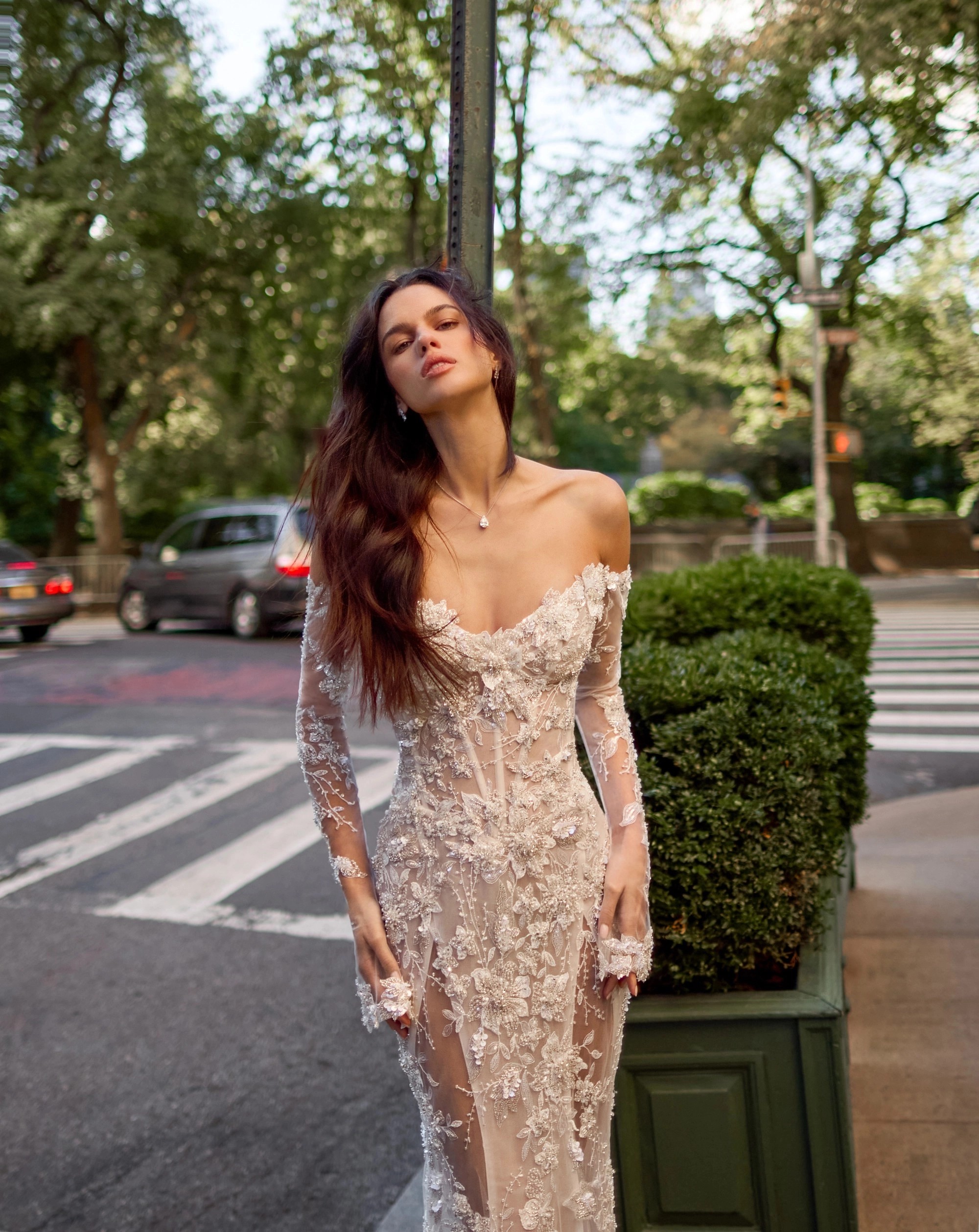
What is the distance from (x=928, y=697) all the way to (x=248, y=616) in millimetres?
9709

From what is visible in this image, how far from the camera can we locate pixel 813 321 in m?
22.7

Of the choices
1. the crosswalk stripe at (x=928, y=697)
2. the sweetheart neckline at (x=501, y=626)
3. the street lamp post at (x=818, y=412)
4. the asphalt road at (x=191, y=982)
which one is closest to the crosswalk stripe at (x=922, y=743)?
the asphalt road at (x=191, y=982)

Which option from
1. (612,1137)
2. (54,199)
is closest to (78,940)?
(612,1137)

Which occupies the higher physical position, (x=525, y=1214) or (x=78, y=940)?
(x=525, y=1214)

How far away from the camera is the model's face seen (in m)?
2.21

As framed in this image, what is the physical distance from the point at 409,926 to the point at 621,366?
2981cm

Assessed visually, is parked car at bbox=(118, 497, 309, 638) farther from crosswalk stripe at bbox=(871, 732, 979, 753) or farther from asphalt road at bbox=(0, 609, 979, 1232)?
crosswalk stripe at bbox=(871, 732, 979, 753)

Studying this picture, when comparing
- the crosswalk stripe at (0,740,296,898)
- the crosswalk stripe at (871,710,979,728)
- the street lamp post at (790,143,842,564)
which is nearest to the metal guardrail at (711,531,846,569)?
the street lamp post at (790,143,842,564)

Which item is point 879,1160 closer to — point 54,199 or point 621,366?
point 54,199

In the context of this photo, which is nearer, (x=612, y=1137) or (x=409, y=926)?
(x=409, y=926)

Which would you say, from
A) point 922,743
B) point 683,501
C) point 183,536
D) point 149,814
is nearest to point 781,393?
point 683,501

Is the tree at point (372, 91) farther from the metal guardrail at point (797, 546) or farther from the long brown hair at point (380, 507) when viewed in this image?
the long brown hair at point (380, 507)

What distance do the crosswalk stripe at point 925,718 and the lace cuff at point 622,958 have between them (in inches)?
326

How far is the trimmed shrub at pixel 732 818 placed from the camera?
2758 millimetres
